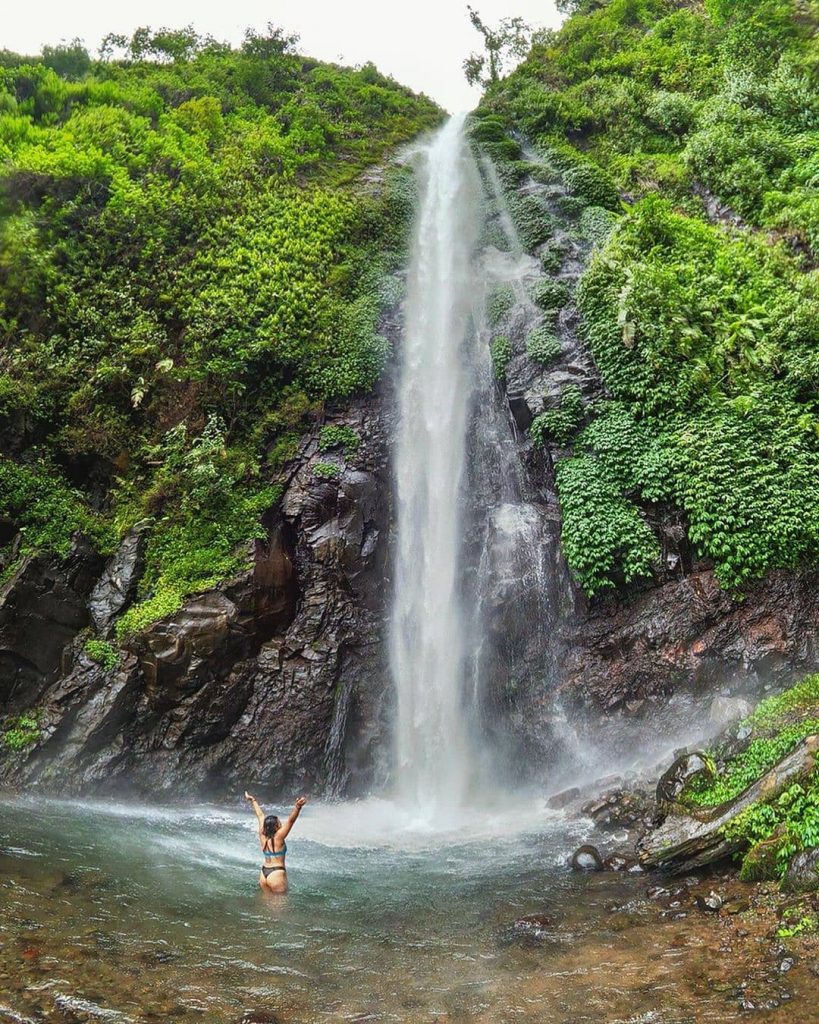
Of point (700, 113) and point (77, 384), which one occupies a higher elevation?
point (700, 113)

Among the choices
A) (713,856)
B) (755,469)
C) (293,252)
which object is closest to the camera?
(713,856)

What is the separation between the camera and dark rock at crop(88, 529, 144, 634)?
12.7m

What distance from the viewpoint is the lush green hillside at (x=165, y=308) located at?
14.0m

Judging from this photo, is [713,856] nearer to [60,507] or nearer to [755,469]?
[755,469]

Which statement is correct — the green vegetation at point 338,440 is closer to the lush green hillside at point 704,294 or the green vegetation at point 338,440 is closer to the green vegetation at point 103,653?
the lush green hillside at point 704,294

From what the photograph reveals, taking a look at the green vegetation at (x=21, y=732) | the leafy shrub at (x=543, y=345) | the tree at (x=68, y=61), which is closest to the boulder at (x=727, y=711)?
the leafy shrub at (x=543, y=345)

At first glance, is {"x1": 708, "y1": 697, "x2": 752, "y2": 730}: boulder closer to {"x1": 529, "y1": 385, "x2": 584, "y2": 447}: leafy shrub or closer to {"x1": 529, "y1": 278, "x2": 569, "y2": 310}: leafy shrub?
{"x1": 529, "y1": 385, "x2": 584, "y2": 447}: leafy shrub

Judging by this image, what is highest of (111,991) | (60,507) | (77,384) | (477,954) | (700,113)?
(700,113)

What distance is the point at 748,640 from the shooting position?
1089 centimetres

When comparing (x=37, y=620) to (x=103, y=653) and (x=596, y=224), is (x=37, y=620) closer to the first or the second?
(x=103, y=653)

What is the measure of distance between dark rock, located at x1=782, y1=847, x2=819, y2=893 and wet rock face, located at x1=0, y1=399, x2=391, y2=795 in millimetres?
7902

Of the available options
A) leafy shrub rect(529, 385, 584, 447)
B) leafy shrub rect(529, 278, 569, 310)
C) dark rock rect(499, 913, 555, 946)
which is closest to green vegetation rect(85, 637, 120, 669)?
dark rock rect(499, 913, 555, 946)

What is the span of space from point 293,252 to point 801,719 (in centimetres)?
1673

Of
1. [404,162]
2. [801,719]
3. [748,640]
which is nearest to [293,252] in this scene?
[404,162]
